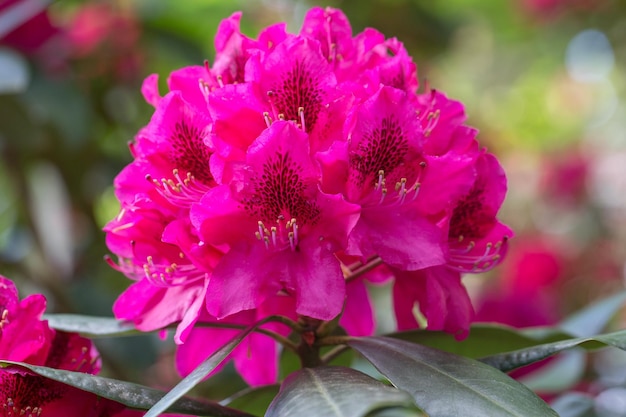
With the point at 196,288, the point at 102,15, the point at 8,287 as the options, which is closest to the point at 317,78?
the point at 196,288

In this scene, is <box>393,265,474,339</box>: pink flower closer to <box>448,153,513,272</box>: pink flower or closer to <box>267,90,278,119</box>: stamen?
<box>448,153,513,272</box>: pink flower

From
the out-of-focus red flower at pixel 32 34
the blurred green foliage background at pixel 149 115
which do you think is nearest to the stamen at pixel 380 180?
the blurred green foliage background at pixel 149 115

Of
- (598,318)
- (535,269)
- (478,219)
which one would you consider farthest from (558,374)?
(535,269)

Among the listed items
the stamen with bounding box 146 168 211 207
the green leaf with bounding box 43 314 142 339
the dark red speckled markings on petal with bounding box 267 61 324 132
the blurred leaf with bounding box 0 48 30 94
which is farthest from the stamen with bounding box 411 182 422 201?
the blurred leaf with bounding box 0 48 30 94

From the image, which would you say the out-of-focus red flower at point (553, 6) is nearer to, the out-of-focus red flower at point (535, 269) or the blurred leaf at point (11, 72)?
the out-of-focus red flower at point (535, 269)

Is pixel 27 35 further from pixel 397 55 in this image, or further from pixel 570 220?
pixel 570 220

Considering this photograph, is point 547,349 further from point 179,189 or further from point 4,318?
point 4,318

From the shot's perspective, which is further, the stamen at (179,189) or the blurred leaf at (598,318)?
the blurred leaf at (598,318)
